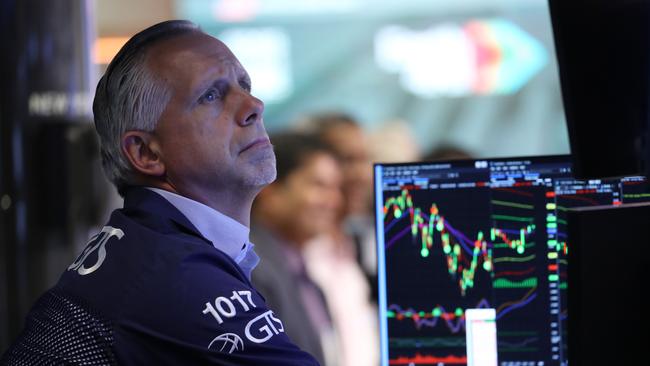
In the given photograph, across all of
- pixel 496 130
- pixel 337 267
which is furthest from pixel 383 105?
pixel 337 267

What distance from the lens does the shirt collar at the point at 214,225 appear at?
1.72m

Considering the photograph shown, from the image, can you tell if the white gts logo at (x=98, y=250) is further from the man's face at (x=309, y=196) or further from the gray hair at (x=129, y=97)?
the man's face at (x=309, y=196)

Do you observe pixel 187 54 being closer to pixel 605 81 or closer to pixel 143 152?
pixel 143 152

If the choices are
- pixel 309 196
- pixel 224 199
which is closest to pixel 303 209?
pixel 309 196

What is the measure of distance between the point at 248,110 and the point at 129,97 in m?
0.20

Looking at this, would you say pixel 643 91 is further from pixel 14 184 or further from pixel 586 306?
pixel 14 184

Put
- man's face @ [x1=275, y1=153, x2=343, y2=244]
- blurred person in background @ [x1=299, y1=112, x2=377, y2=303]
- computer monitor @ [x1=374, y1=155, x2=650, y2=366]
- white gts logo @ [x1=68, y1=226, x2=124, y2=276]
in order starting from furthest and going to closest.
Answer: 1. blurred person in background @ [x1=299, y1=112, x2=377, y2=303]
2. man's face @ [x1=275, y1=153, x2=343, y2=244]
3. computer monitor @ [x1=374, y1=155, x2=650, y2=366]
4. white gts logo @ [x1=68, y1=226, x2=124, y2=276]

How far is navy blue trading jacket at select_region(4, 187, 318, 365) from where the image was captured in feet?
4.81

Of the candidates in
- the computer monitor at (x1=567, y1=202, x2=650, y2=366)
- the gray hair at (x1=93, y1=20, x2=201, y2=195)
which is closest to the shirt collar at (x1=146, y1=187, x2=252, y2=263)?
the gray hair at (x1=93, y1=20, x2=201, y2=195)

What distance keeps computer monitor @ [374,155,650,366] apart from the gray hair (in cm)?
40

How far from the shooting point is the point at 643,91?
149 centimetres

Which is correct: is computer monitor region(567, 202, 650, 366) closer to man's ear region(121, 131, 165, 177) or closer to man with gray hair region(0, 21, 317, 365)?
man with gray hair region(0, 21, 317, 365)

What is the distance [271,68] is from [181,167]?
4.06 metres

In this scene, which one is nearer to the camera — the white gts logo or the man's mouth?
the white gts logo
